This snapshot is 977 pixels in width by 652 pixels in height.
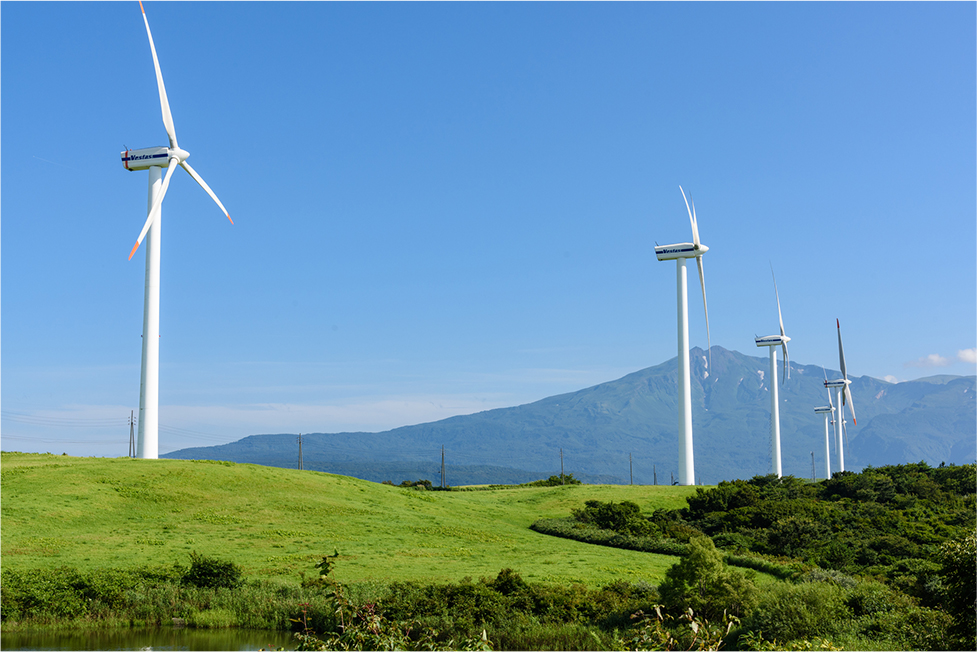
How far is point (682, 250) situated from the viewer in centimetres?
10256

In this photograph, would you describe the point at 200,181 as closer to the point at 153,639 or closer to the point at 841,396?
the point at 153,639

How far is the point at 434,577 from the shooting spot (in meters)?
44.7

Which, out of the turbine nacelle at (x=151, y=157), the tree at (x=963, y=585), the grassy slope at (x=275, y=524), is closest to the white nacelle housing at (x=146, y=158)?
the turbine nacelle at (x=151, y=157)

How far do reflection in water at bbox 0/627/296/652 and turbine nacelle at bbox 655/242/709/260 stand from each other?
78261 mm

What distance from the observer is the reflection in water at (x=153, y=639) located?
3259cm

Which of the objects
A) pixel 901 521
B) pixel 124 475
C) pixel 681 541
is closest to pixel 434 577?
pixel 681 541

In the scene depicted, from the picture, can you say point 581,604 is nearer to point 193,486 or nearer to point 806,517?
point 806,517

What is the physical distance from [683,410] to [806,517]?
3427cm

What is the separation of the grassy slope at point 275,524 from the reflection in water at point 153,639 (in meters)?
7.69

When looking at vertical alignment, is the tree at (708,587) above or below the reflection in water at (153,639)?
above

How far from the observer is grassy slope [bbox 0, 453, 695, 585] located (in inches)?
1884

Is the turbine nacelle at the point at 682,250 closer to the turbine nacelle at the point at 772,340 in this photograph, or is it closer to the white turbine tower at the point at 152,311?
the turbine nacelle at the point at 772,340

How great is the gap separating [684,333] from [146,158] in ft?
215

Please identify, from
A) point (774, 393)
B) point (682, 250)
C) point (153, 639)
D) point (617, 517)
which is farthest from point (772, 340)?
point (153, 639)
